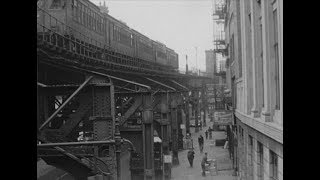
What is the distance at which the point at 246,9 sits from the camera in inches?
534

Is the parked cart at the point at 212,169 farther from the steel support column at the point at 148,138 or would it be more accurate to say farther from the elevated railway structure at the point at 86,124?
the steel support column at the point at 148,138

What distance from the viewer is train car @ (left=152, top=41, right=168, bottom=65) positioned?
4081 cm

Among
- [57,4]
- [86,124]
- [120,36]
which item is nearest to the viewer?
[86,124]

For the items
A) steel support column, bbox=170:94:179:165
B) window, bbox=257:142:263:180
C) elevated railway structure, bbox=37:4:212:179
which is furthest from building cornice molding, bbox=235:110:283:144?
steel support column, bbox=170:94:179:165

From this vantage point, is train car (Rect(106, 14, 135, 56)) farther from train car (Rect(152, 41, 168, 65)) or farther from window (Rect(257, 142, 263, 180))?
window (Rect(257, 142, 263, 180))

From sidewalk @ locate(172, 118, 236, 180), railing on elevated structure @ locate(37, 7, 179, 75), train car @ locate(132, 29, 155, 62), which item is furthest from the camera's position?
train car @ locate(132, 29, 155, 62)

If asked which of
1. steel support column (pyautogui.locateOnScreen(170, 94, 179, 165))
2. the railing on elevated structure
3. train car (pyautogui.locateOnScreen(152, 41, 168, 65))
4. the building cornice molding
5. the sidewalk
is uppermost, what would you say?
train car (pyautogui.locateOnScreen(152, 41, 168, 65))

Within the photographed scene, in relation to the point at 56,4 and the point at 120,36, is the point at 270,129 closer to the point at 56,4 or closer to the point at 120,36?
the point at 56,4

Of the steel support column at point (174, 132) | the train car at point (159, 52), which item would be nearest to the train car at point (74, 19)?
the steel support column at point (174, 132)

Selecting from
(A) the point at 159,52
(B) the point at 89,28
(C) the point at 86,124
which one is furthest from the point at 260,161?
(A) the point at 159,52

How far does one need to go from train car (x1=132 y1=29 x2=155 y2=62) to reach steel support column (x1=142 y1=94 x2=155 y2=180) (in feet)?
58.9

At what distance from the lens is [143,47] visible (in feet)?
116

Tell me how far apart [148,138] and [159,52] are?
2930 cm

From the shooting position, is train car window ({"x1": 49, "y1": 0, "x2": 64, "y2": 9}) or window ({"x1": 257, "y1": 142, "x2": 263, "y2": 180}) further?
train car window ({"x1": 49, "y1": 0, "x2": 64, "y2": 9})
